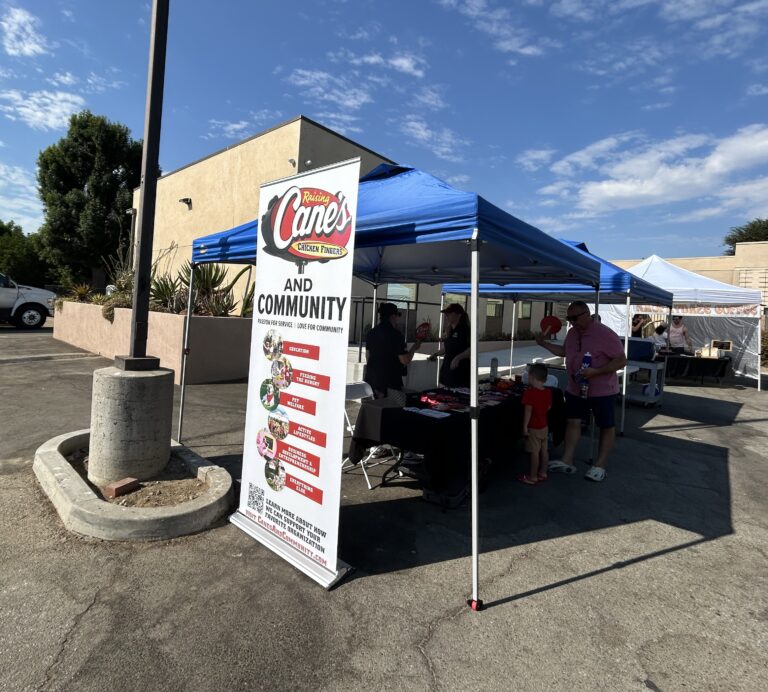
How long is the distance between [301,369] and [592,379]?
3.21 m

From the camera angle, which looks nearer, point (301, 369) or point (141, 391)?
point (301, 369)

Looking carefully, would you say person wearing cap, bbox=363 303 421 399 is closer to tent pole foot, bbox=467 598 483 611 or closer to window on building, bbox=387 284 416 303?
tent pole foot, bbox=467 598 483 611

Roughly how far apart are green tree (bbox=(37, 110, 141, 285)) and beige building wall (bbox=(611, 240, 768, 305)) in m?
28.3

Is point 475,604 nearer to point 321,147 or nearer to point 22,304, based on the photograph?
point 321,147

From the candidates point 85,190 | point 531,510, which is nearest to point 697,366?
point 531,510

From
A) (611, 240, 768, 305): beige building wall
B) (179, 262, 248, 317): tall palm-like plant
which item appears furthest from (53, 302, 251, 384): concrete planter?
(611, 240, 768, 305): beige building wall

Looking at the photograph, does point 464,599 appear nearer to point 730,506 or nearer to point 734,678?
point 734,678

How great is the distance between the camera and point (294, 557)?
2.89 metres

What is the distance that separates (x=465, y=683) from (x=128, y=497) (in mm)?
2656

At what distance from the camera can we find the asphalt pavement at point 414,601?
6.79 ft

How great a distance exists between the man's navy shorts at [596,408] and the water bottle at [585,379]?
2.4 inches

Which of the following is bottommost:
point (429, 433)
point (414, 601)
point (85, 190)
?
point (414, 601)

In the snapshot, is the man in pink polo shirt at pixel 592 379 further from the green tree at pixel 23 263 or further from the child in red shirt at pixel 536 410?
the green tree at pixel 23 263

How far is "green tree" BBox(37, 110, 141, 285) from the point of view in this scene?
24.6 metres
